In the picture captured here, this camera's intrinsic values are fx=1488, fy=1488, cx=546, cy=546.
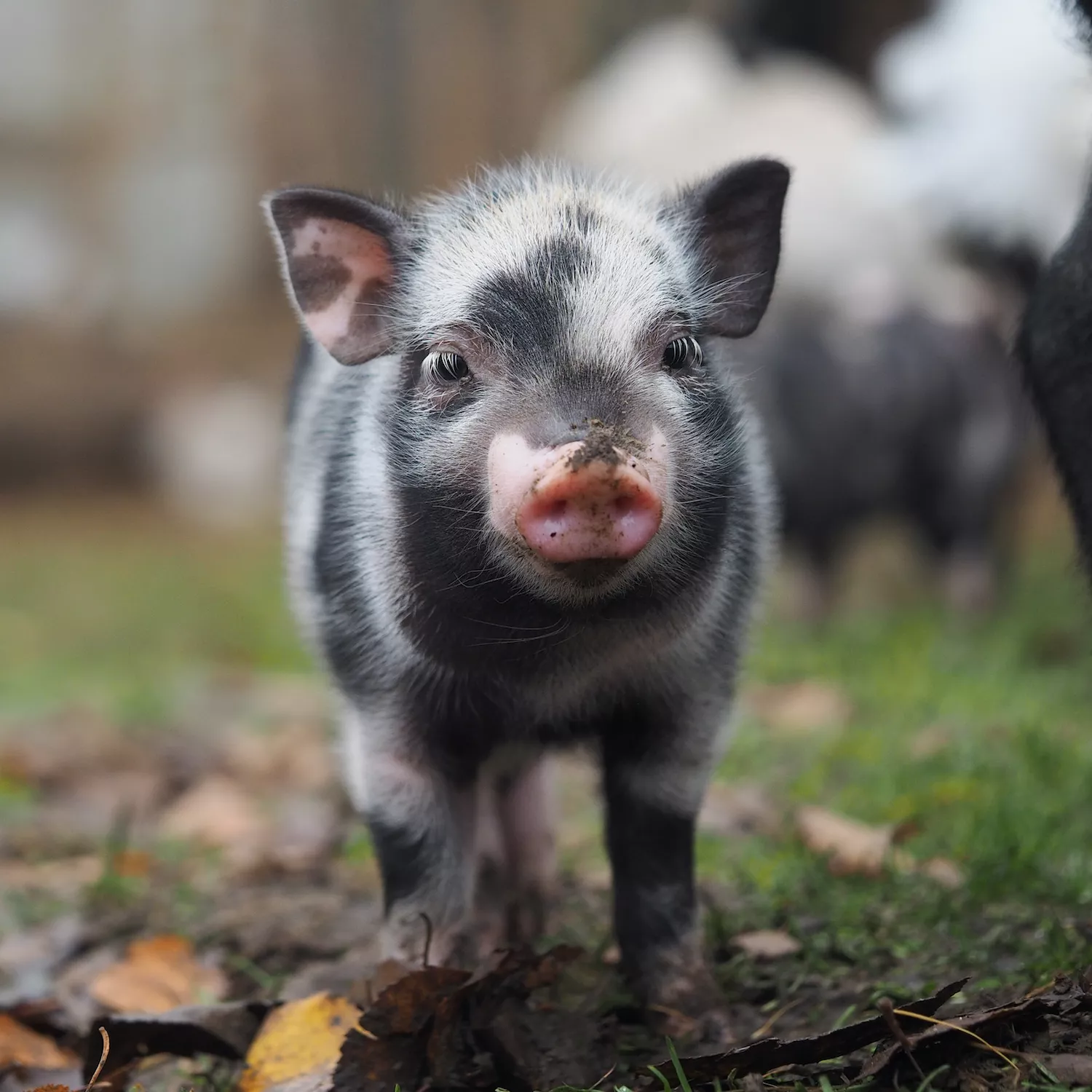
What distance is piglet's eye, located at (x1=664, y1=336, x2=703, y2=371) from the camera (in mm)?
2541

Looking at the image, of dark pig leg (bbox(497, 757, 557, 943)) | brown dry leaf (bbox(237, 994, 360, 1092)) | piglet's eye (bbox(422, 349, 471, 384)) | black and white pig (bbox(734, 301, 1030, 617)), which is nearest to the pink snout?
piglet's eye (bbox(422, 349, 471, 384))

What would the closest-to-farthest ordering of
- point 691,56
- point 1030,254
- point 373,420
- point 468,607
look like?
point 468,607 < point 373,420 < point 1030,254 < point 691,56

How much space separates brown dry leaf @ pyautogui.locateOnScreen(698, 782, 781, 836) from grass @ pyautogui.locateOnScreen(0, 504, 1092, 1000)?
9cm

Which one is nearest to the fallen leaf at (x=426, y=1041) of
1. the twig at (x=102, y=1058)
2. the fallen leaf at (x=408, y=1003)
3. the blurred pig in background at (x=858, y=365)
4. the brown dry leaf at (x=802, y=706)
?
the fallen leaf at (x=408, y=1003)

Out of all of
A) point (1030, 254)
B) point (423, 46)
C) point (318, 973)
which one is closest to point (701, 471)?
point (318, 973)

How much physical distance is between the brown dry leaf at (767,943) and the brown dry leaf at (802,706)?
2178 millimetres

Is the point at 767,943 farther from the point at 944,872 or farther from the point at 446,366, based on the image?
the point at 446,366

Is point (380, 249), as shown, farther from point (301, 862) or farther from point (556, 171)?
point (301, 862)

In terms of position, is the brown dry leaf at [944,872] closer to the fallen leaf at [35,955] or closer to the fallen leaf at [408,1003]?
the fallen leaf at [408,1003]

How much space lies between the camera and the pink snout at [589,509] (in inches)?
84.7

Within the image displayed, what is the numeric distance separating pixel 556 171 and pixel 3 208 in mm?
11790

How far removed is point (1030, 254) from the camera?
218 inches

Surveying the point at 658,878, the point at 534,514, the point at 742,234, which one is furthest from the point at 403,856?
the point at 742,234

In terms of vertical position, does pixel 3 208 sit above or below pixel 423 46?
below
